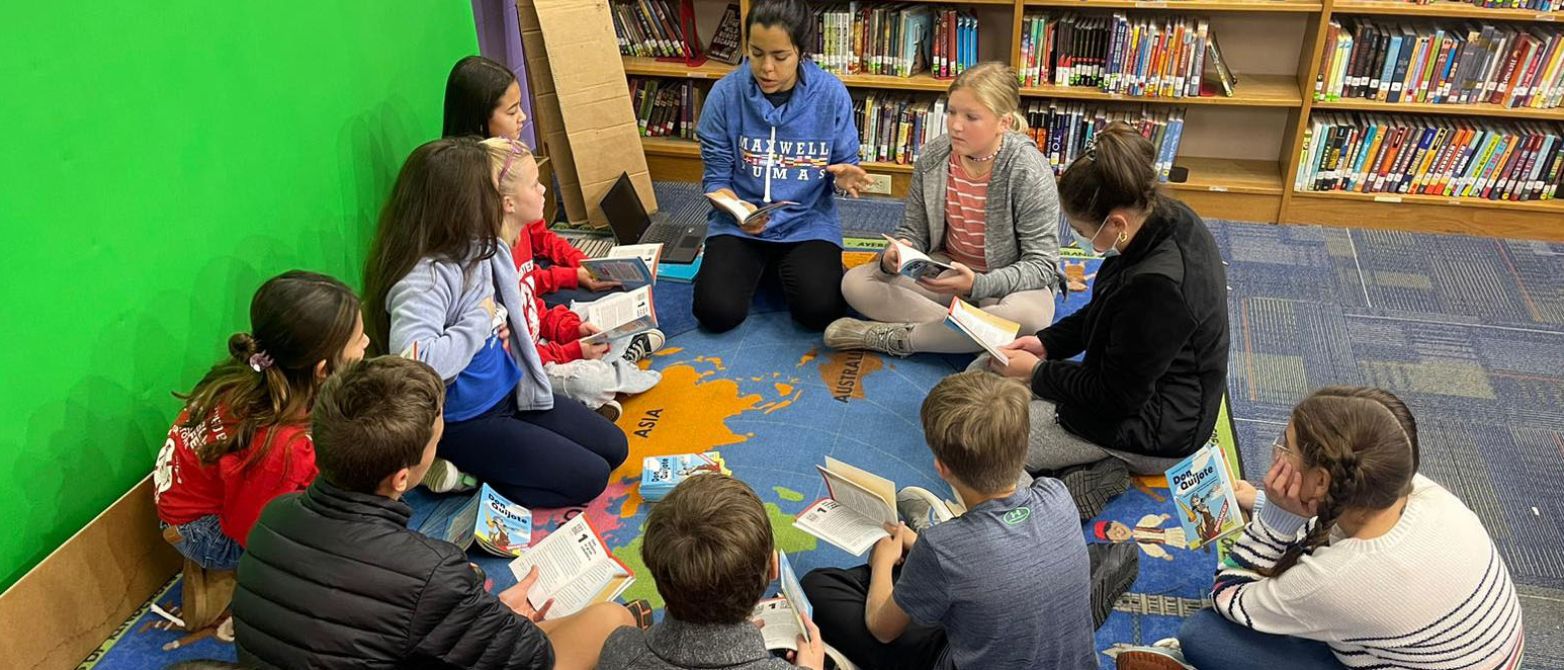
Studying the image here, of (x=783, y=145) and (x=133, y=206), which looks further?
(x=783, y=145)

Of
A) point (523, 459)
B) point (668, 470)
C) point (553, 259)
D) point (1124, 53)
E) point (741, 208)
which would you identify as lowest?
point (668, 470)

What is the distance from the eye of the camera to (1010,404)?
1987 millimetres

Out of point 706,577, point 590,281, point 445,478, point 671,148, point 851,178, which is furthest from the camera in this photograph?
point 671,148

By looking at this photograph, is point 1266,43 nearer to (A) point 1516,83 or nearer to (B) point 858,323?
(A) point 1516,83

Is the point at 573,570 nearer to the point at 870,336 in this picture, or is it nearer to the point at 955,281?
the point at 870,336

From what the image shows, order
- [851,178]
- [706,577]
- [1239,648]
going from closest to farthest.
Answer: [706,577] < [1239,648] < [851,178]

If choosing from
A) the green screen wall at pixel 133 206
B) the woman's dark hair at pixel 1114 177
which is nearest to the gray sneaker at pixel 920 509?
the woman's dark hair at pixel 1114 177

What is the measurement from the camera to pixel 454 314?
9.55 feet

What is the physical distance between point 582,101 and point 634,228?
0.60 meters

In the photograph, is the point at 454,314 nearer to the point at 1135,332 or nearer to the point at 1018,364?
the point at 1018,364

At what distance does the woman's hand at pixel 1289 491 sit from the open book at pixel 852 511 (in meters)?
0.81

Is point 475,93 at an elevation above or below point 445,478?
above

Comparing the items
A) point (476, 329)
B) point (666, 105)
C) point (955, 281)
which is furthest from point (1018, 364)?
point (666, 105)

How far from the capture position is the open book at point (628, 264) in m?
3.86
